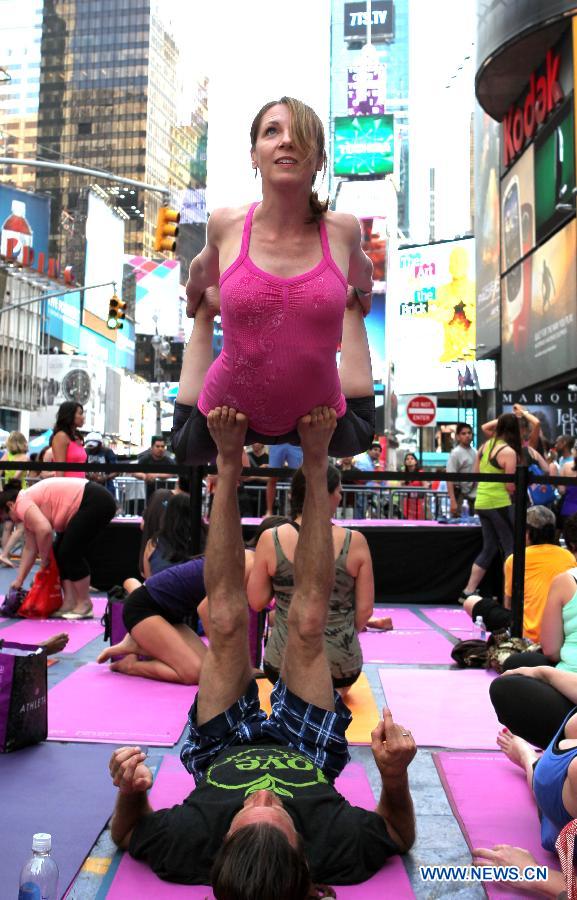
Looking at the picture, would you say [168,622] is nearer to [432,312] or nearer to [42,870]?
[42,870]

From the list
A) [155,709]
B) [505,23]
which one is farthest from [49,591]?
[505,23]

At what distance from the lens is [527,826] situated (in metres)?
3.07

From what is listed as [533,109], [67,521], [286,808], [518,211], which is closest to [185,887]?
[286,808]

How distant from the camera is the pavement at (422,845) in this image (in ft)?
8.56

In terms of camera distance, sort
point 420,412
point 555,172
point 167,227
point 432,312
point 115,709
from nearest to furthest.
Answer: point 115,709 → point 167,227 → point 555,172 → point 420,412 → point 432,312

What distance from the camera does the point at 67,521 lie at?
7293 millimetres

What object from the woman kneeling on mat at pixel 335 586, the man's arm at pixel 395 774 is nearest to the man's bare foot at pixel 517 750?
the man's arm at pixel 395 774

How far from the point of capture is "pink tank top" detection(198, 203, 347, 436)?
259 cm

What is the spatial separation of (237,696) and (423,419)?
1614 cm

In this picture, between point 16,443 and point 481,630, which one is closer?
point 481,630

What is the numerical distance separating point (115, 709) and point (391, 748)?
243 cm

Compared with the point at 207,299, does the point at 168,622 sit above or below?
below

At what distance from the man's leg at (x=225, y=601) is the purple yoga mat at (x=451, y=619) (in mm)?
4499

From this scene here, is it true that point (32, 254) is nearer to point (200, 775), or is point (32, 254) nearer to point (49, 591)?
point (49, 591)
